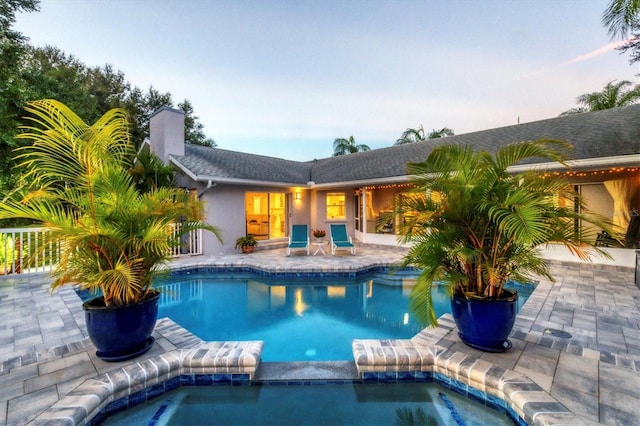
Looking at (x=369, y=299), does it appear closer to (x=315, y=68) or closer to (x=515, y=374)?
(x=515, y=374)

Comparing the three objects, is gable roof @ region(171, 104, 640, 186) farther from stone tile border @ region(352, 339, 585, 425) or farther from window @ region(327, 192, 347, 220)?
stone tile border @ region(352, 339, 585, 425)

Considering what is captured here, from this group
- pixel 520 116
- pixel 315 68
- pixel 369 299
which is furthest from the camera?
pixel 520 116

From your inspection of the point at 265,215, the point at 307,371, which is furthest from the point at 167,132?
the point at 307,371

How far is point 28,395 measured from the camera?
94.2 inches

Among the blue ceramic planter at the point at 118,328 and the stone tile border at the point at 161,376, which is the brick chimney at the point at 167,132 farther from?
the stone tile border at the point at 161,376

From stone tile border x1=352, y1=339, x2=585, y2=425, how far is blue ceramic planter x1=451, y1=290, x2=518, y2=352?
264 mm

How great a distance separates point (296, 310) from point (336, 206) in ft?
27.2

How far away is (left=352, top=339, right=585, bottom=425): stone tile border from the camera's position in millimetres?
2180

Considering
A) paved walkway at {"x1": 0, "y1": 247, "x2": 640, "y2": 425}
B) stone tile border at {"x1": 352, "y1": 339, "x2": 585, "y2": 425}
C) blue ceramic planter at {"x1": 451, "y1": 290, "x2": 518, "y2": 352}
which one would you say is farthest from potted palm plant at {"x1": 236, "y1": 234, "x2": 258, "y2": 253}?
blue ceramic planter at {"x1": 451, "y1": 290, "x2": 518, "y2": 352}

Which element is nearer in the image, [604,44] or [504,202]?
[504,202]

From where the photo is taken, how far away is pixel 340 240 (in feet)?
32.4

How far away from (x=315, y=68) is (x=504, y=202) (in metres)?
11.6

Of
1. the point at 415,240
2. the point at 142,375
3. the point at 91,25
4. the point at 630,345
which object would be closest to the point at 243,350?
the point at 142,375

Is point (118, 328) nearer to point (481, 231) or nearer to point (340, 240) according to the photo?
point (481, 231)
